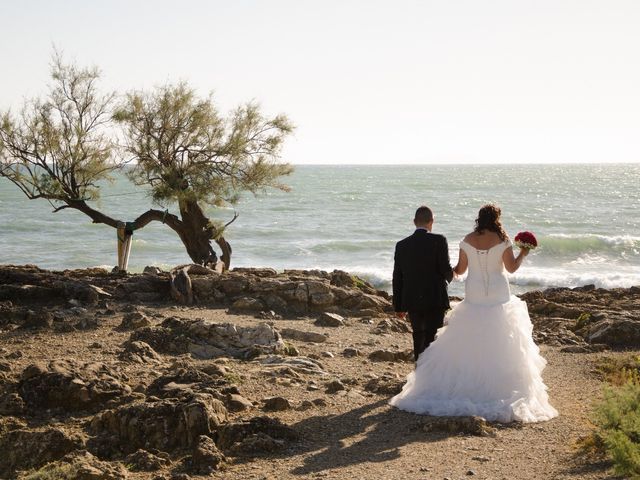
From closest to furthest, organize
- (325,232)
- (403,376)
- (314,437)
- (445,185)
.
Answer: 1. (314,437)
2. (403,376)
3. (325,232)
4. (445,185)

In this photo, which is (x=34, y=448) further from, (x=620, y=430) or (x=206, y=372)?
(x=620, y=430)

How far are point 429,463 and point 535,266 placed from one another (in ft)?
98.2

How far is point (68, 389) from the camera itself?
826 cm

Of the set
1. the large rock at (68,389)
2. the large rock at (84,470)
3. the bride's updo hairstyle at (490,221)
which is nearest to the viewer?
the large rock at (84,470)

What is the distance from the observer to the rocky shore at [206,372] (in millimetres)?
6961

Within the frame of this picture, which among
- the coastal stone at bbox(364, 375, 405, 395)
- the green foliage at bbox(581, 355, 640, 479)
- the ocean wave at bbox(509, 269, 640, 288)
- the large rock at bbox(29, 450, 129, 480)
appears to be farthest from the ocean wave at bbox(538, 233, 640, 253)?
the large rock at bbox(29, 450, 129, 480)

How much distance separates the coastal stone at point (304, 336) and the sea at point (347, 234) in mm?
8167

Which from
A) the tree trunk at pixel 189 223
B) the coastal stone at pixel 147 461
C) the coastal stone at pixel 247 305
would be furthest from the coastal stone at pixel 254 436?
the tree trunk at pixel 189 223

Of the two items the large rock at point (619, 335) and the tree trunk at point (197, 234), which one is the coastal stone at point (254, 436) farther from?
the tree trunk at point (197, 234)

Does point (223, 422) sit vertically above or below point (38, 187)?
below

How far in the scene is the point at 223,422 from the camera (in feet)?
24.7

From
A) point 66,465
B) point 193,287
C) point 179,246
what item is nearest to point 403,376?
point 66,465

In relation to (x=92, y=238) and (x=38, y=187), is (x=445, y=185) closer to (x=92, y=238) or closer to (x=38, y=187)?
(x=92, y=238)

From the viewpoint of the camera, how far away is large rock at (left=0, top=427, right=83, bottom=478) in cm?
706
